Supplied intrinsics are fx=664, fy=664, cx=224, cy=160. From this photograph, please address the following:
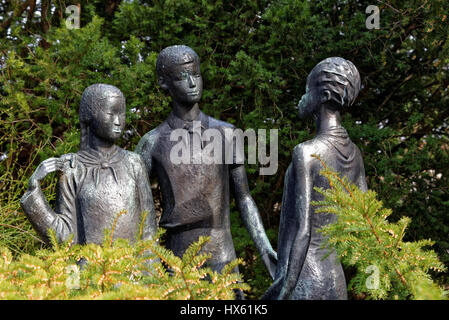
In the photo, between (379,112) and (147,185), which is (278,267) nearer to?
(147,185)

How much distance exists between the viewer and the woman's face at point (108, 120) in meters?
4.20

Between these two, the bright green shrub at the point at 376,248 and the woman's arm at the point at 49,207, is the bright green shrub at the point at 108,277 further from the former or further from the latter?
the woman's arm at the point at 49,207

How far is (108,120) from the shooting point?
4.20m

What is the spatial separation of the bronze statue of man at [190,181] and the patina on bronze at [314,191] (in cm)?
56

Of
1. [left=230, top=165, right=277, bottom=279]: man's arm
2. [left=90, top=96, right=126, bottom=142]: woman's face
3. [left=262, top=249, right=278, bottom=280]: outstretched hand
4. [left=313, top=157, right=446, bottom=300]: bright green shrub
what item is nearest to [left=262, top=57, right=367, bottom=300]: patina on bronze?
[left=262, top=249, right=278, bottom=280]: outstretched hand

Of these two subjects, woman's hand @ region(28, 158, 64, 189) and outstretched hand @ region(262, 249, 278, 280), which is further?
outstretched hand @ region(262, 249, 278, 280)

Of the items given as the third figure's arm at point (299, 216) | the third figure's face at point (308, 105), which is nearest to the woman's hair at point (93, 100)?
the third figure's face at point (308, 105)

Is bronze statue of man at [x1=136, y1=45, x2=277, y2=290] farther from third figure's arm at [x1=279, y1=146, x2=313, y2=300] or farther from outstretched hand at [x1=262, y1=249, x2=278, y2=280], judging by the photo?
third figure's arm at [x1=279, y1=146, x2=313, y2=300]

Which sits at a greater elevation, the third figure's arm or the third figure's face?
the third figure's face

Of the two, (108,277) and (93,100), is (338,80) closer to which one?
(93,100)

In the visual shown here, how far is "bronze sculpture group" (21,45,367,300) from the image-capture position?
3.73 metres

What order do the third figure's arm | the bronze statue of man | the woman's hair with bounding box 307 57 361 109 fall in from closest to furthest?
1. the third figure's arm
2. the woman's hair with bounding box 307 57 361 109
3. the bronze statue of man

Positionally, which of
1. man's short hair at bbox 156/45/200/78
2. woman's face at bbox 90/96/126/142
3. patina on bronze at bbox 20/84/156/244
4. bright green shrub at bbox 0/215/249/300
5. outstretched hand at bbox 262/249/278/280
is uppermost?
man's short hair at bbox 156/45/200/78
